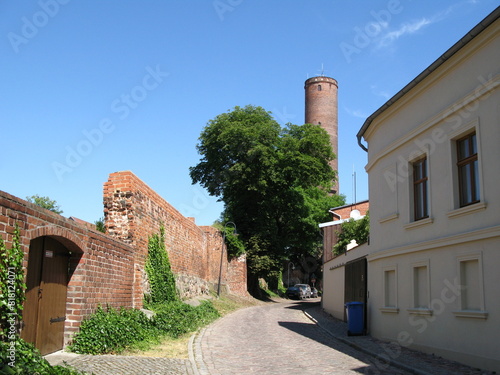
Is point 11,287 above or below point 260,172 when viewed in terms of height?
below

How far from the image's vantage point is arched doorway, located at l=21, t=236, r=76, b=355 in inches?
329

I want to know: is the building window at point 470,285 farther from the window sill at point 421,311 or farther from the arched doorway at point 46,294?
the arched doorway at point 46,294

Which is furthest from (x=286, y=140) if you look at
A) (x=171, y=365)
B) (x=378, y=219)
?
(x=171, y=365)

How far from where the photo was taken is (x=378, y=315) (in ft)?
48.4

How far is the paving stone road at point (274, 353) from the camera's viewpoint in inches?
376

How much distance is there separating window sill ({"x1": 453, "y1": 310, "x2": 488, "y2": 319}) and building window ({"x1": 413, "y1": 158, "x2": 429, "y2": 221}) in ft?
9.23

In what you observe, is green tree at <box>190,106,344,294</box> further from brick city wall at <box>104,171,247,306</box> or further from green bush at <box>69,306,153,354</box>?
green bush at <box>69,306,153,354</box>

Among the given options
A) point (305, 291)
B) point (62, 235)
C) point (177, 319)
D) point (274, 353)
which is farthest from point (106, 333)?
point (305, 291)

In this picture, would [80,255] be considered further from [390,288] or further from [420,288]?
[390,288]

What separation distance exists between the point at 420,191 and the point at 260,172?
24000 mm

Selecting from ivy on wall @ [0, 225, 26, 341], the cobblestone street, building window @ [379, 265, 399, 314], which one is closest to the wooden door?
the cobblestone street

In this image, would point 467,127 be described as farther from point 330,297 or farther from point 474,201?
point 330,297

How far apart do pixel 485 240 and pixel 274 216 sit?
1208 inches

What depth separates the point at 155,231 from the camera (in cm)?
1664
